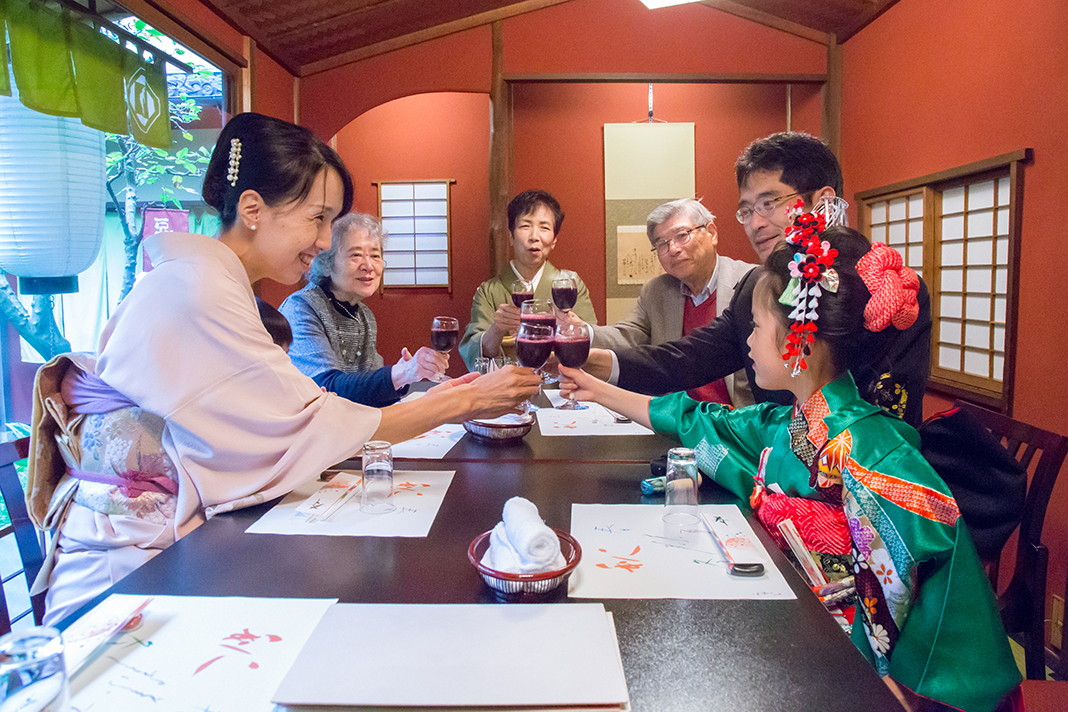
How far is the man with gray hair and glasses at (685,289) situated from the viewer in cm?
293

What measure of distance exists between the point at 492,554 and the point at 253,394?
693mm

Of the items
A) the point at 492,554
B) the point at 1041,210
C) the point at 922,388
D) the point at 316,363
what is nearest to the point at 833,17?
the point at 1041,210

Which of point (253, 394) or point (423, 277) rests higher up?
point (423, 277)

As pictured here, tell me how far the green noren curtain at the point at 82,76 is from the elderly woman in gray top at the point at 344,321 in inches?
43.5

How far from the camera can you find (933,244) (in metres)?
3.55

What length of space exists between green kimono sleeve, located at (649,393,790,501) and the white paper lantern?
2623 millimetres

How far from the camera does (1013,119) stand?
9.41 feet

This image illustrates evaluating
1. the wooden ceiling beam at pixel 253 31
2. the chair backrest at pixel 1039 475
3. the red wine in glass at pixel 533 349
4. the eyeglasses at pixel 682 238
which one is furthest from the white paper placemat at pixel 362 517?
the wooden ceiling beam at pixel 253 31

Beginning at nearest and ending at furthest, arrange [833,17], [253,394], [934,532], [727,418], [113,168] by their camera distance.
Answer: [934,532], [253,394], [727,418], [113,168], [833,17]

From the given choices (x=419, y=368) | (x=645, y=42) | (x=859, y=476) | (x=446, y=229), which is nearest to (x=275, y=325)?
(x=419, y=368)

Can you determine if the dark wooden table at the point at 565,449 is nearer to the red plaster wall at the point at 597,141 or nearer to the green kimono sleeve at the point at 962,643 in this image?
the green kimono sleeve at the point at 962,643

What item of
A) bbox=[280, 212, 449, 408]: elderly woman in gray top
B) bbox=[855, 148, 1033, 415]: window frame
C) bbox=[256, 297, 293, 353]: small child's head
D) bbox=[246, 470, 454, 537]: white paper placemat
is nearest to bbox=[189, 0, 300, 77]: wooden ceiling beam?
bbox=[280, 212, 449, 408]: elderly woman in gray top

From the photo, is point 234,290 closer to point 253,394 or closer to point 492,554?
point 253,394

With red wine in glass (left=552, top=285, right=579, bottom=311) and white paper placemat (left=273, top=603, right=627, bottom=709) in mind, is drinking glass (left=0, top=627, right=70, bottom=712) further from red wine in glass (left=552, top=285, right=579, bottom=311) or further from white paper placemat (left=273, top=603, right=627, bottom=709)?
red wine in glass (left=552, top=285, right=579, bottom=311)
